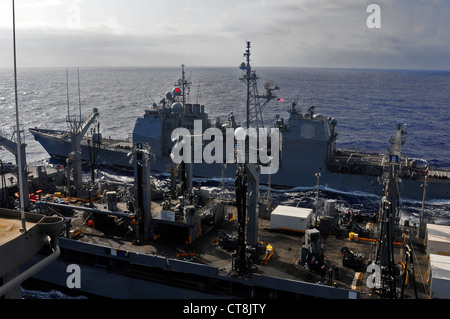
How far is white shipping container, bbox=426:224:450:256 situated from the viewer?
1856 cm

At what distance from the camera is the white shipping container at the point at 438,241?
18.6 meters

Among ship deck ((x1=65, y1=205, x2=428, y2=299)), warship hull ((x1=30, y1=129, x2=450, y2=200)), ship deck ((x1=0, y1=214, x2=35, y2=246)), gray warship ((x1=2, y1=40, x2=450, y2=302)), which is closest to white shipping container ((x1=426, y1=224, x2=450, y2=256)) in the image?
gray warship ((x1=2, y1=40, x2=450, y2=302))

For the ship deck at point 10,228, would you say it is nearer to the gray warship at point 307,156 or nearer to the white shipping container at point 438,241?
the white shipping container at point 438,241

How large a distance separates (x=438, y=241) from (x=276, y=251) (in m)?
7.60

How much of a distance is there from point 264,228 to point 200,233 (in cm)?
378

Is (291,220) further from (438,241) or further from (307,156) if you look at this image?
(307,156)

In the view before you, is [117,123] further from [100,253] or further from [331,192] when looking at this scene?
[100,253]

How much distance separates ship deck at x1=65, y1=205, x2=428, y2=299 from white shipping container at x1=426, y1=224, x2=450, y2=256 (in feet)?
2.43

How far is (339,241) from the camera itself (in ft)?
69.2

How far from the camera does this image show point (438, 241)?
18.7m

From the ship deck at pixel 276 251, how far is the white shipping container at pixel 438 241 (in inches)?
29.2

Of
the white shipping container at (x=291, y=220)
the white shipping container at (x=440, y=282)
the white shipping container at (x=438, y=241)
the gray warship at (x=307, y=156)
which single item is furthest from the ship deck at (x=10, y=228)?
the gray warship at (x=307, y=156)

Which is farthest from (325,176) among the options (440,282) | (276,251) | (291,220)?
(440,282)
